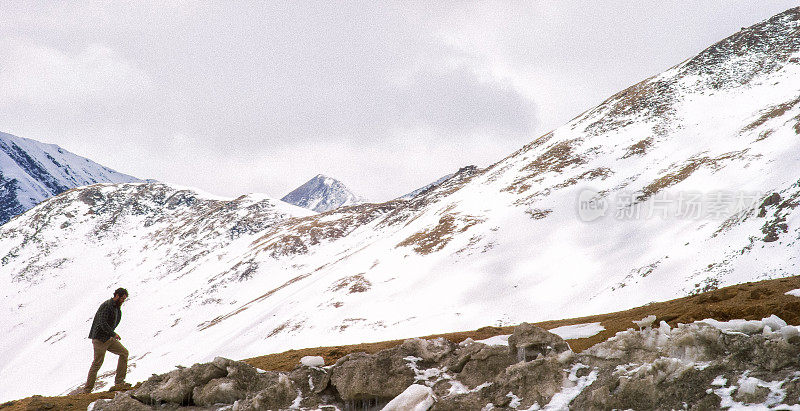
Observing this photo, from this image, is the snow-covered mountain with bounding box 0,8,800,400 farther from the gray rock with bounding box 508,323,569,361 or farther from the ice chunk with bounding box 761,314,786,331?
the gray rock with bounding box 508,323,569,361

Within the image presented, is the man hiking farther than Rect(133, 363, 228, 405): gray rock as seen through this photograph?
Yes

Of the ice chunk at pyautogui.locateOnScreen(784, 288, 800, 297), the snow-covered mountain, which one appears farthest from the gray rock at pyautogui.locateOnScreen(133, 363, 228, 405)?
the snow-covered mountain

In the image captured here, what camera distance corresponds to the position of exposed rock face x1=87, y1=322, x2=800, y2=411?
6.21 metres

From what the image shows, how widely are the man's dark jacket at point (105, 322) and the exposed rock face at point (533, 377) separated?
387cm

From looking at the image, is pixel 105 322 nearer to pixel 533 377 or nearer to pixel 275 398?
pixel 275 398

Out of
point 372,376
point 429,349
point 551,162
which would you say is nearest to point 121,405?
point 372,376

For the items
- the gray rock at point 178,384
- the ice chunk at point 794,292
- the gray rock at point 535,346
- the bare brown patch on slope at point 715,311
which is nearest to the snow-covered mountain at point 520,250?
the bare brown patch on slope at point 715,311

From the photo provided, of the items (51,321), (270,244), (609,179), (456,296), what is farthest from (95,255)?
(609,179)

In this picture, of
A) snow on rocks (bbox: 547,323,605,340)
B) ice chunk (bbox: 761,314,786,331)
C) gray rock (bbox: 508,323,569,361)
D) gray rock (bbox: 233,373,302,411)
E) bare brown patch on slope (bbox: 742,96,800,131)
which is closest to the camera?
ice chunk (bbox: 761,314,786,331)

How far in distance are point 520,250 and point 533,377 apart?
4108 centimetres

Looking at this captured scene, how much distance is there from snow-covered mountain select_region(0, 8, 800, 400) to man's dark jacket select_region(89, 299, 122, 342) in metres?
25.7

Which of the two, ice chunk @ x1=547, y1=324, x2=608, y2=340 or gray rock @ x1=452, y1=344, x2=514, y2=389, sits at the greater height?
gray rock @ x1=452, y1=344, x2=514, y2=389

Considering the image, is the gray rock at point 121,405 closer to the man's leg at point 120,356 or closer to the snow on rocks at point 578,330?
the man's leg at point 120,356

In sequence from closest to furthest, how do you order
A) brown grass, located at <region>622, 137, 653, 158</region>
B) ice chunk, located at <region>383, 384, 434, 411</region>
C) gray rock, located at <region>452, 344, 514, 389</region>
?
ice chunk, located at <region>383, 384, 434, 411</region> → gray rock, located at <region>452, 344, 514, 389</region> → brown grass, located at <region>622, 137, 653, 158</region>
